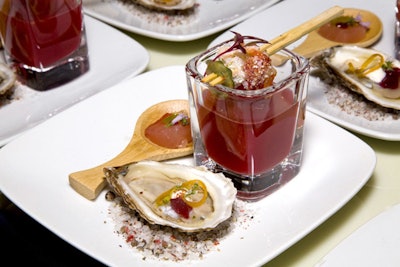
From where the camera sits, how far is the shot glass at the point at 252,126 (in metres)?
1.09

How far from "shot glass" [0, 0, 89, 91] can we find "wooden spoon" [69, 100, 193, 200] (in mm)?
304

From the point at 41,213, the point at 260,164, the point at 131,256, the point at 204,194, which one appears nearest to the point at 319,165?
the point at 260,164

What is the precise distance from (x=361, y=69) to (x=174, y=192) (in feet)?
1.81

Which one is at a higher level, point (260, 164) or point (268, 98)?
point (268, 98)

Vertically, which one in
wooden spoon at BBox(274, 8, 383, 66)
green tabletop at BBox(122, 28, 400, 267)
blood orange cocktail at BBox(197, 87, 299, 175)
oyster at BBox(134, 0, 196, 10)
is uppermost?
blood orange cocktail at BBox(197, 87, 299, 175)

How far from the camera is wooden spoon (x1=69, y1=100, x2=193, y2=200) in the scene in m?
1.18

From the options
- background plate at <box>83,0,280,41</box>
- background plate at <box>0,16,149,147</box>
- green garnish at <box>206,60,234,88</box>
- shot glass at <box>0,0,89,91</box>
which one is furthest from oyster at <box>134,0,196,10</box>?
green garnish at <box>206,60,234,88</box>

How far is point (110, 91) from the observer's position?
4.67 feet

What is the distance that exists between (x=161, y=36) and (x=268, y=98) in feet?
2.04

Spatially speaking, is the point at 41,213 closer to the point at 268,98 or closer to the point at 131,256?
the point at 131,256

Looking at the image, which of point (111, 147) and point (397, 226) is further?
point (111, 147)

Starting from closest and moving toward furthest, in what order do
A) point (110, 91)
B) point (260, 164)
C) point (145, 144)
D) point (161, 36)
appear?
point (260, 164) → point (145, 144) → point (110, 91) → point (161, 36)

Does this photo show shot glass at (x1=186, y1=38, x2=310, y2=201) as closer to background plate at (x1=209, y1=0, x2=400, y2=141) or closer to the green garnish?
the green garnish

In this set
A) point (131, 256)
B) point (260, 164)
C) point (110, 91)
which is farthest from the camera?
point (110, 91)
